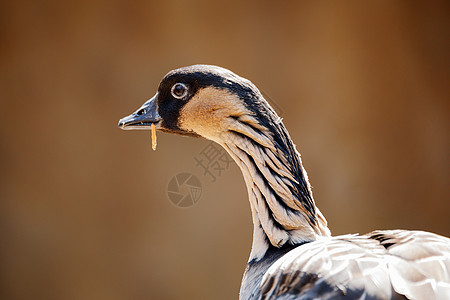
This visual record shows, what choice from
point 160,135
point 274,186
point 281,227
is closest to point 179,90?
point 274,186

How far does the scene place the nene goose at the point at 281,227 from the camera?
4.71 ft

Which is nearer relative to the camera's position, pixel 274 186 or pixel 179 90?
pixel 274 186

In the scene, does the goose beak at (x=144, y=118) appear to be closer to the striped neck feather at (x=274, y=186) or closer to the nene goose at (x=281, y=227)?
the nene goose at (x=281, y=227)

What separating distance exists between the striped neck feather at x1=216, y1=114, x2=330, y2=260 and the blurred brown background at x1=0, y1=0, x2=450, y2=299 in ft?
10.2

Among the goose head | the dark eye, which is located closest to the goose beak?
the goose head

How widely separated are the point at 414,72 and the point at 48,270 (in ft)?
13.4

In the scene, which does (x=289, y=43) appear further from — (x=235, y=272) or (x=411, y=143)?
(x=235, y=272)

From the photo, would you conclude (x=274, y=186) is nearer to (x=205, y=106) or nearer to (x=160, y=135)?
(x=205, y=106)

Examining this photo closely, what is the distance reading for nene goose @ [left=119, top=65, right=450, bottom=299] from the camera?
56.5 inches

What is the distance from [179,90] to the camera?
219 centimetres

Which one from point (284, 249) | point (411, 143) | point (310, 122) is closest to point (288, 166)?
point (284, 249)

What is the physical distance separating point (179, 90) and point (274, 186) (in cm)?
57

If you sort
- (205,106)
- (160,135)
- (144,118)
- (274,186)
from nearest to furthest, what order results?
(274,186)
(205,106)
(144,118)
(160,135)

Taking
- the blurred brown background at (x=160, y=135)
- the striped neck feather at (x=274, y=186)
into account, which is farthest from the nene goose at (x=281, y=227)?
the blurred brown background at (x=160, y=135)
